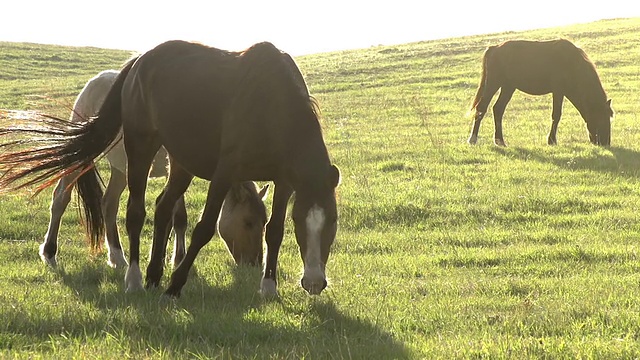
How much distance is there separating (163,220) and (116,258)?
1177 millimetres

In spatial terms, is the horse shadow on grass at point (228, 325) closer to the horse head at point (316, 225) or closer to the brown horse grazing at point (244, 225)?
the horse head at point (316, 225)

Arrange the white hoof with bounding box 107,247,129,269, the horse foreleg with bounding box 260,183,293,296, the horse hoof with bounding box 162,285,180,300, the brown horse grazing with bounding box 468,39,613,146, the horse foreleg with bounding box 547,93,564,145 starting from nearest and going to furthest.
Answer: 1. the horse hoof with bounding box 162,285,180,300
2. the horse foreleg with bounding box 260,183,293,296
3. the white hoof with bounding box 107,247,129,269
4. the horse foreleg with bounding box 547,93,564,145
5. the brown horse grazing with bounding box 468,39,613,146

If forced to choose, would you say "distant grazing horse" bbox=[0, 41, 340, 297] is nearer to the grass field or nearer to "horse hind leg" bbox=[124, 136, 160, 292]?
"horse hind leg" bbox=[124, 136, 160, 292]

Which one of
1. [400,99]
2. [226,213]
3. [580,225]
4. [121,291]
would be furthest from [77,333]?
[400,99]

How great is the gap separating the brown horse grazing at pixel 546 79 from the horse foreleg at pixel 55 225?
10011mm

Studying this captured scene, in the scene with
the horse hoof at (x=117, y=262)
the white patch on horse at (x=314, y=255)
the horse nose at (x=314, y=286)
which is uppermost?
the white patch on horse at (x=314, y=255)

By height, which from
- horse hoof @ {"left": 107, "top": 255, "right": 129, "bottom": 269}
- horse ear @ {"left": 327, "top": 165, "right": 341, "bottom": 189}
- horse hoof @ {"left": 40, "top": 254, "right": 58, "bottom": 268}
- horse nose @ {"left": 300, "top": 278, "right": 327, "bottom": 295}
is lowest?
horse hoof @ {"left": 107, "top": 255, "right": 129, "bottom": 269}

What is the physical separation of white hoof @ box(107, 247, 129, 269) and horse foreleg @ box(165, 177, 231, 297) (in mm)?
1892

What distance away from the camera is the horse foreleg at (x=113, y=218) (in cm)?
827

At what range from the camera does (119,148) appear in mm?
8516

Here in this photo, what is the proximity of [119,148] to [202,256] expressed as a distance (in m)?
1.40

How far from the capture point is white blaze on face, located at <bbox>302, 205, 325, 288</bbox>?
5.71 m

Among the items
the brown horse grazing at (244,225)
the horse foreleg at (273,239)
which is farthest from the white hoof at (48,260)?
the horse foreleg at (273,239)

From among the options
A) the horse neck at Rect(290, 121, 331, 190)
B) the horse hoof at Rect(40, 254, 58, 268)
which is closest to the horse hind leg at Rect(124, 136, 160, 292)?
the horse hoof at Rect(40, 254, 58, 268)
